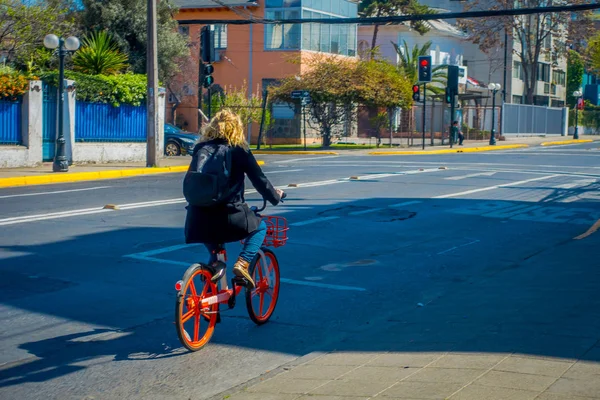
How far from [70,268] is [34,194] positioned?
28.9 ft

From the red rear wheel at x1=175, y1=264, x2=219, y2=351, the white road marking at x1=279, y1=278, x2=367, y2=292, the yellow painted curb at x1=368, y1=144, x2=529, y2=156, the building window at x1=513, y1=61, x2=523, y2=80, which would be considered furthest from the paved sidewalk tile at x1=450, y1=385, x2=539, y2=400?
the building window at x1=513, y1=61, x2=523, y2=80

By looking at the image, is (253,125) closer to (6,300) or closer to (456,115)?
(456,115)

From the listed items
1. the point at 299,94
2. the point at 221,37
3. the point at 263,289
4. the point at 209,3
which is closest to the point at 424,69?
the point at 299,94

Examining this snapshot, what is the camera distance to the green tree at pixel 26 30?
2738cm

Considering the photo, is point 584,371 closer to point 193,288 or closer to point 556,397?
point 556,397

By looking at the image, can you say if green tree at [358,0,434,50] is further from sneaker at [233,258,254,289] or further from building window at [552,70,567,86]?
sneaker at [233,258,254,289]

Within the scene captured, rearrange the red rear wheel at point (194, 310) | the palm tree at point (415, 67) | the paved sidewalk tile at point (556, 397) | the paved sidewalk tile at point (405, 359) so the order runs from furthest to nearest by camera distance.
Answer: the palm tree at point (415, 67) < the red rear wheel at point (194, 310) < the paved sidewalk tile at point (405, 359) < the paved sidewalk tile at point (556, 397)

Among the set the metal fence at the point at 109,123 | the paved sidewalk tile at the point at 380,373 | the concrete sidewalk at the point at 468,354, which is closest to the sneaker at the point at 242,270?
the concrete sidewalk at the point at 468,354

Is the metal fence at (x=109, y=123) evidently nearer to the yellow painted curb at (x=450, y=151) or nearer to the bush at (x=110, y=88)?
the bush at (x=110, y=88)

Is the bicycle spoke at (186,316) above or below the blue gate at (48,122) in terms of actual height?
below

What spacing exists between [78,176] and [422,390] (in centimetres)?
1829

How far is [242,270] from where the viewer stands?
647 centimetres

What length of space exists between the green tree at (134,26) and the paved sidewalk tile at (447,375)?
31063 mm

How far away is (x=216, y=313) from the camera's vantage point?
257 inches
